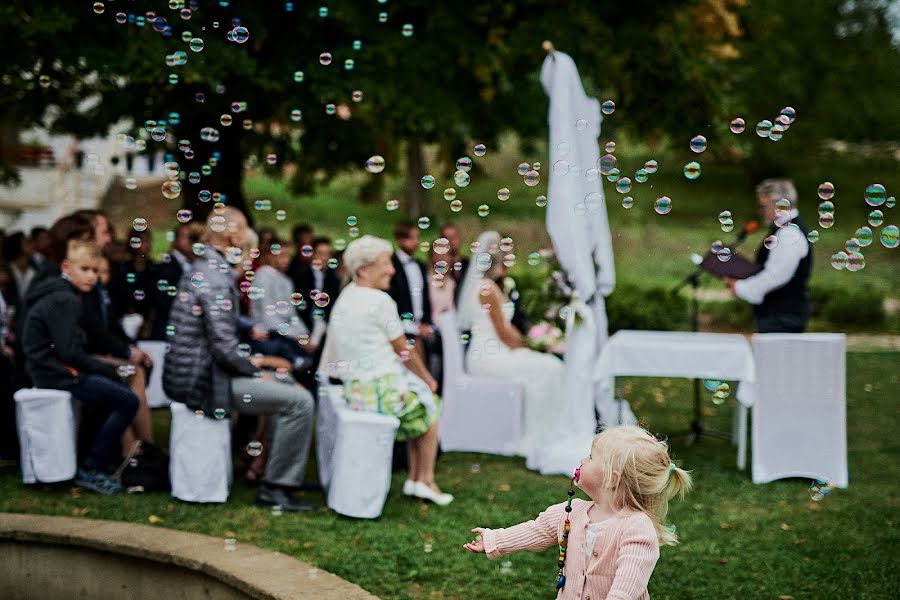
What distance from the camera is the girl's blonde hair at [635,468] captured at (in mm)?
3186

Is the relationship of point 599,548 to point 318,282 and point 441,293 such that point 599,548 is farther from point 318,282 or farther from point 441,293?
point 318,282

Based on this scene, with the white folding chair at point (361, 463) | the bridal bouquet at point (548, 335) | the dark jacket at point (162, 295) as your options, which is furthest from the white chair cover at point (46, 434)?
the bridal bouquet at point (548, 335)

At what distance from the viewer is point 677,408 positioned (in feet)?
34.1

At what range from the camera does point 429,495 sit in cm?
664

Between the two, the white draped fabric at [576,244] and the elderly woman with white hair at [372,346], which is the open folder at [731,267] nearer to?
the white draped fabric at [576,244]

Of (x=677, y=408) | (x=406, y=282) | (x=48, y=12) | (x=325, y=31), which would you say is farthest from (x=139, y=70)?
(x=677, y=408)

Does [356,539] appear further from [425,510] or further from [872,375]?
[872,375]

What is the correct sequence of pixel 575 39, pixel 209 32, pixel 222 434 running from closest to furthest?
1. pixel 222 434
2. pixel 209 32
3. pixel 575 39

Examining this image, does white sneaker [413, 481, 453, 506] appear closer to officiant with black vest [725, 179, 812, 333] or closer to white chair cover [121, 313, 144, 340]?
officiant with black vest [725, 179, 812, 333]

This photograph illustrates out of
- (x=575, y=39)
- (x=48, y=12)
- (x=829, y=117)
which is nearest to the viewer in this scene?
(x=48, y=12)

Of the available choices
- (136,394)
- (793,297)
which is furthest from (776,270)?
Result: (136,394)

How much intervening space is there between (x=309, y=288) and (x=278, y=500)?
3503 millimetres

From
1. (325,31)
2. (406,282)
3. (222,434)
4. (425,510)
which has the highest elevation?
(325,31)

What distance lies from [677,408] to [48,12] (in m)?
6.57
